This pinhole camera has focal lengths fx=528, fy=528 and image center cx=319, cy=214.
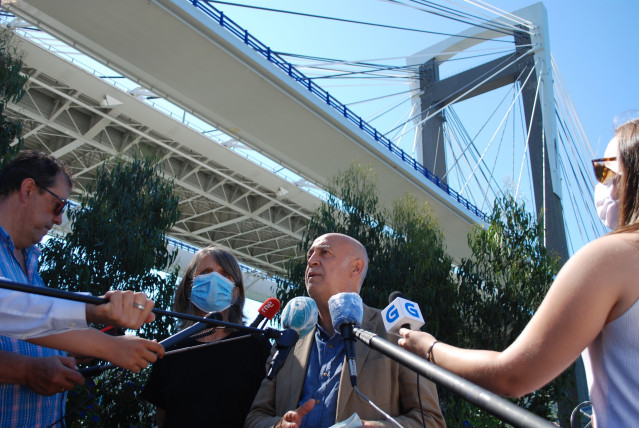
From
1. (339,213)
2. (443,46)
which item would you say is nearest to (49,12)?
(339,213)

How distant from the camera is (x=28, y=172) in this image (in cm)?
252

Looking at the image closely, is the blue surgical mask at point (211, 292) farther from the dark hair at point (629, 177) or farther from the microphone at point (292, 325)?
the dark hair at point (629, 177)

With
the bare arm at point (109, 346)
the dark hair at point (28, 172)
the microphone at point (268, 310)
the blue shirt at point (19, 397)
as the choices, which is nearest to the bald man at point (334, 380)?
the microphone at point (268, 310)

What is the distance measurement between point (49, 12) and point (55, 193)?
26.9 feet

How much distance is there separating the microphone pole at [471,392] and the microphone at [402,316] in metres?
0.17

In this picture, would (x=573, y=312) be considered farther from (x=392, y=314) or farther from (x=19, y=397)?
(x=19, y=397)

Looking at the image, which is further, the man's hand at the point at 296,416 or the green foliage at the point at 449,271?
the green foliage at the point at 449,271

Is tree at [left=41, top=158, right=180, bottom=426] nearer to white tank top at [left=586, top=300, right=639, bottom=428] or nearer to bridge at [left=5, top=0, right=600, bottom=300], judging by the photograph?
bridge at [left=5, top=0, right=600, bottom=300]

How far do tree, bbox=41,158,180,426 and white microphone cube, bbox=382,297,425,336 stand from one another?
5.11 meters

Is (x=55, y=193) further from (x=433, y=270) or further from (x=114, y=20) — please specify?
(x=114, y=20)

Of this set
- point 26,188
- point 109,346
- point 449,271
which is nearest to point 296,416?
point 109,346

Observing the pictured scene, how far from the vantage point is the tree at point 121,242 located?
23.3 feet

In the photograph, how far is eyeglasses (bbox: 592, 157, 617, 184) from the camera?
4.68 ft

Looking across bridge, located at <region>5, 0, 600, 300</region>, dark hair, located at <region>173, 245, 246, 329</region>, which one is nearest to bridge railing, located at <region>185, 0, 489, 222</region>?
bridge, located at <region>5, 0, 600, 300</region>
